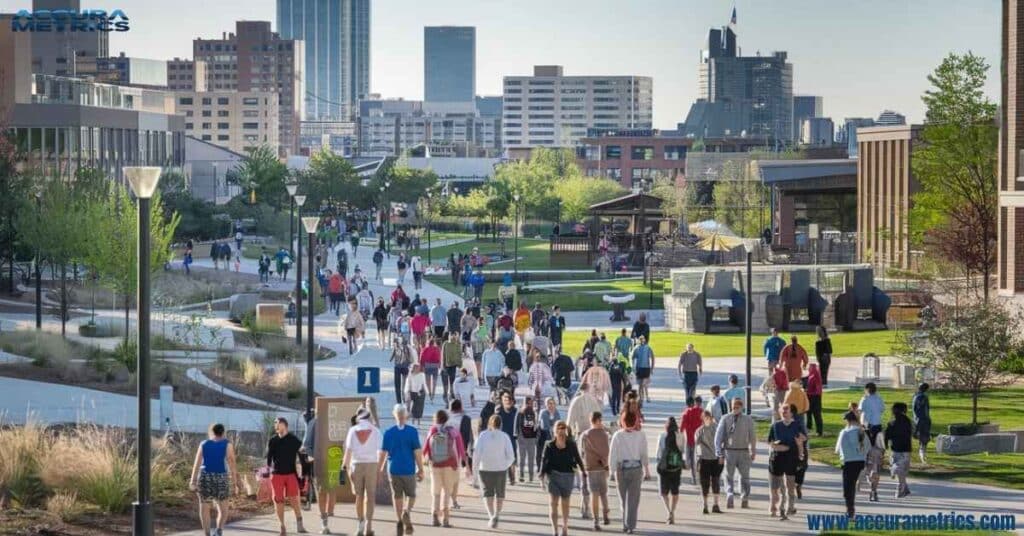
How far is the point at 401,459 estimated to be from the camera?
19.7m

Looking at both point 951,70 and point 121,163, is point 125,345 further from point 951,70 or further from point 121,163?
point 121,163

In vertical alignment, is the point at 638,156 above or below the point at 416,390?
above

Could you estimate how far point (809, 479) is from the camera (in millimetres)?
24797

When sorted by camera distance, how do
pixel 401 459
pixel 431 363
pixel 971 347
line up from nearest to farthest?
pixel 401 459 → pixel 971 347 → pixel 431 363

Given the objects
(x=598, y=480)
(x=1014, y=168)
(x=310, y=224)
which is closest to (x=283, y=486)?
(x=598, y=480)

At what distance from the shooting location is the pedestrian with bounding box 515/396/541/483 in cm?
2378

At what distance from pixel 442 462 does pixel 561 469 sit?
167cm

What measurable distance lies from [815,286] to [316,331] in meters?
14.4

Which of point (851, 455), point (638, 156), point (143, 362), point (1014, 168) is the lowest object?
point (851, 455)

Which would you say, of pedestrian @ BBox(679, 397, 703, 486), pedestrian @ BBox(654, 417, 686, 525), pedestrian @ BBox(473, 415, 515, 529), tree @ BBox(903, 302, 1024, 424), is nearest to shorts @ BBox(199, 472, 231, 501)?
pedestrian @ BBox(473, 415, 515, 529)

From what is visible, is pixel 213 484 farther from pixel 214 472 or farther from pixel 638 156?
pixel 638 156

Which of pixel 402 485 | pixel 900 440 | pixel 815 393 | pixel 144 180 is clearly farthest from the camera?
pixel 815 393

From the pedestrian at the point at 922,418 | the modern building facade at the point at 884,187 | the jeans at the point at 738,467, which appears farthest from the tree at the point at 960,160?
the jeans at the point at 738,467

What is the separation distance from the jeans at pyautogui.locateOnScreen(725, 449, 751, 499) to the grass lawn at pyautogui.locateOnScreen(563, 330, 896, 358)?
1930 cm
